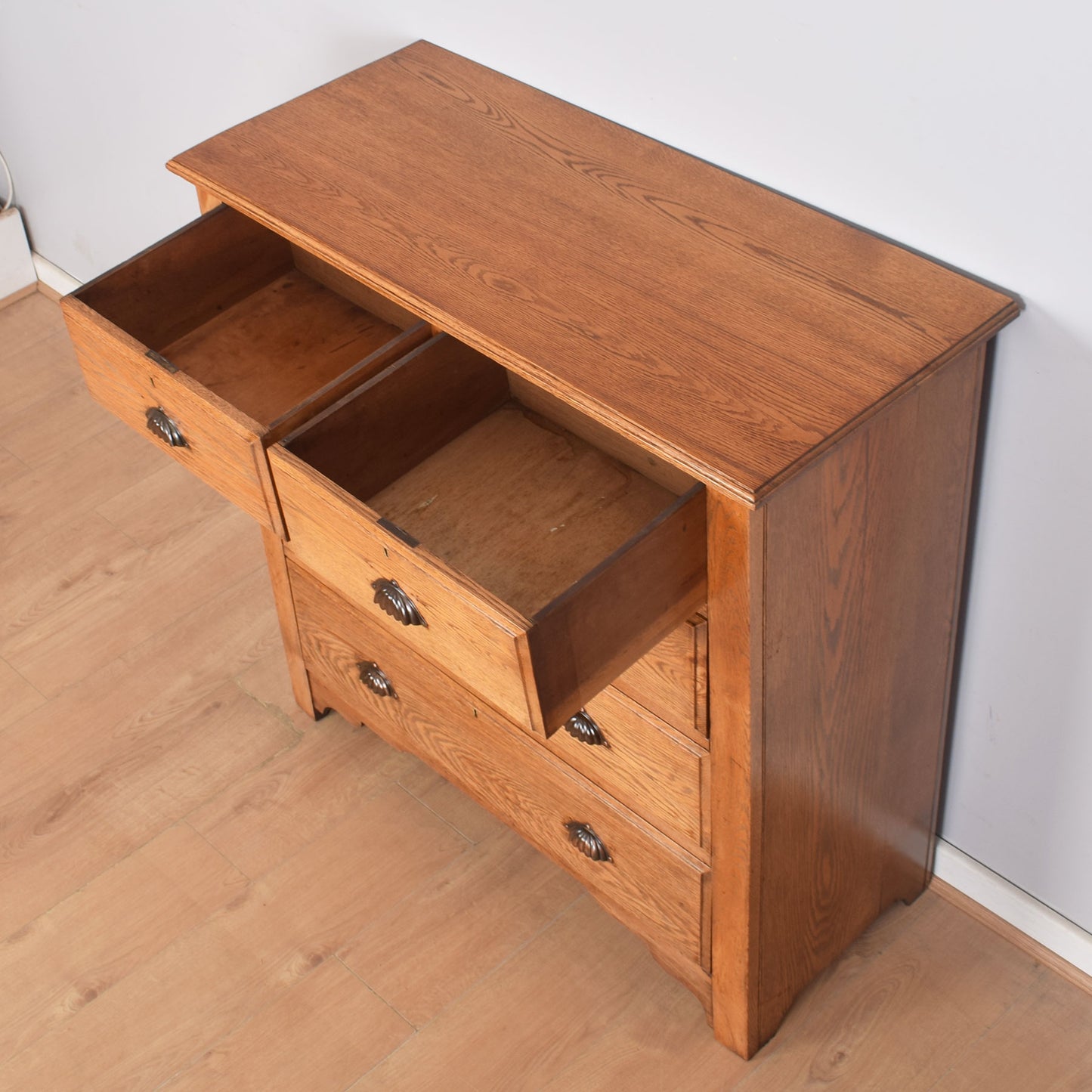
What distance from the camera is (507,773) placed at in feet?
5.20

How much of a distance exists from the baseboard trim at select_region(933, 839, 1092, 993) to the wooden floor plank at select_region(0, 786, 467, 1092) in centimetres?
61

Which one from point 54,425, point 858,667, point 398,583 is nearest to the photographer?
point 398,583

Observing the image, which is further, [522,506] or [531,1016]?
[531,1016]

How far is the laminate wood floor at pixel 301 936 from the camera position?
5.11 feet

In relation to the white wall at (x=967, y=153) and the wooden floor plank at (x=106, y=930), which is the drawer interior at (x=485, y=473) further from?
the wooden floor plank at (x=106, y=930)

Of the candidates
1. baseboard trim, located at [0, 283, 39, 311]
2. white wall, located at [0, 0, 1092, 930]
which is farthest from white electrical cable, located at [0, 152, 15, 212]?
white wall, located at [0, 0, 1092, 930]

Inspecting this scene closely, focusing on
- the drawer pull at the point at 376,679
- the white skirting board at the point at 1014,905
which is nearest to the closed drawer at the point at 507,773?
the drawer pull at the point at 376,679

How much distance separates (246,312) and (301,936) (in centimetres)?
75

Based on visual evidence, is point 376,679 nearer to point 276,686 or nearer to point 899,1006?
point 276,686

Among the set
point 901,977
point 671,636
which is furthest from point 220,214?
point 901,977

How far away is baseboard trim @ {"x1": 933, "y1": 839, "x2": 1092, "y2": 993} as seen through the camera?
1588 mm

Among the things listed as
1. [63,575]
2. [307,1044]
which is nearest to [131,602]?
[63,575]

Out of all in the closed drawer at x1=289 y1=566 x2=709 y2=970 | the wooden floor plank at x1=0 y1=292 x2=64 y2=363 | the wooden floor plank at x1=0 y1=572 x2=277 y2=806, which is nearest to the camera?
the closed drawer at x1=289 y1=566 x2=709 y2=970

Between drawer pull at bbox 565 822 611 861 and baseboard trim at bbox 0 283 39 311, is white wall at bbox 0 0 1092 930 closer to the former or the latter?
drawer pull at bbox 565 822 611 861
